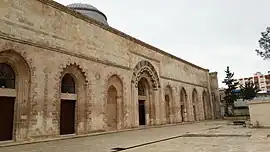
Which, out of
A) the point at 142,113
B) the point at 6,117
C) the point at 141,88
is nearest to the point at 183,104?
the point at 141,88

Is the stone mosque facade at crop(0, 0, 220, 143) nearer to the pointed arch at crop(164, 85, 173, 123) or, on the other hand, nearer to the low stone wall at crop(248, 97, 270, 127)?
the pointed arch at crop(164, 85, 173, 123)

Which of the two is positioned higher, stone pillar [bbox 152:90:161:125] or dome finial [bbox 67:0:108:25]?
dome finial [bbox 67:0:108:25]

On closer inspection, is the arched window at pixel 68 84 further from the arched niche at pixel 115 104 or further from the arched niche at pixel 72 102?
the arched niche at pixel 115 104

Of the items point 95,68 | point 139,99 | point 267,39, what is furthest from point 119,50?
point 267,39

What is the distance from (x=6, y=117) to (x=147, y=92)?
36.1 ft

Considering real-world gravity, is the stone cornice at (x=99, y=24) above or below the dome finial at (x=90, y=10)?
below

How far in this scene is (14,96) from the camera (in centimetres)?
941

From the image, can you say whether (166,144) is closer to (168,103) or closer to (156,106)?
(156,106)

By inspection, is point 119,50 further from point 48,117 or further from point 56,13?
point 48,117

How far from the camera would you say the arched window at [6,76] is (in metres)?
9.25

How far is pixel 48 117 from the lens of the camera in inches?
398

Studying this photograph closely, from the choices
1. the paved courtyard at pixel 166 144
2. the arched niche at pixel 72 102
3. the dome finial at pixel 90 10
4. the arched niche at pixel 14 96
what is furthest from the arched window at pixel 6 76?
the dome finial at pixel 90 10

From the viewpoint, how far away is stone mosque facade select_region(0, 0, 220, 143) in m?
9.34

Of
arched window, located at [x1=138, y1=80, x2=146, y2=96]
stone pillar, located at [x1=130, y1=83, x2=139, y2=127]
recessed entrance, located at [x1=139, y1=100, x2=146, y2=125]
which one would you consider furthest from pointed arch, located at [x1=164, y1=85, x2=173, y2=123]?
stone pillar, located at [x1=130, y1=83, x2=139, y2=127]
